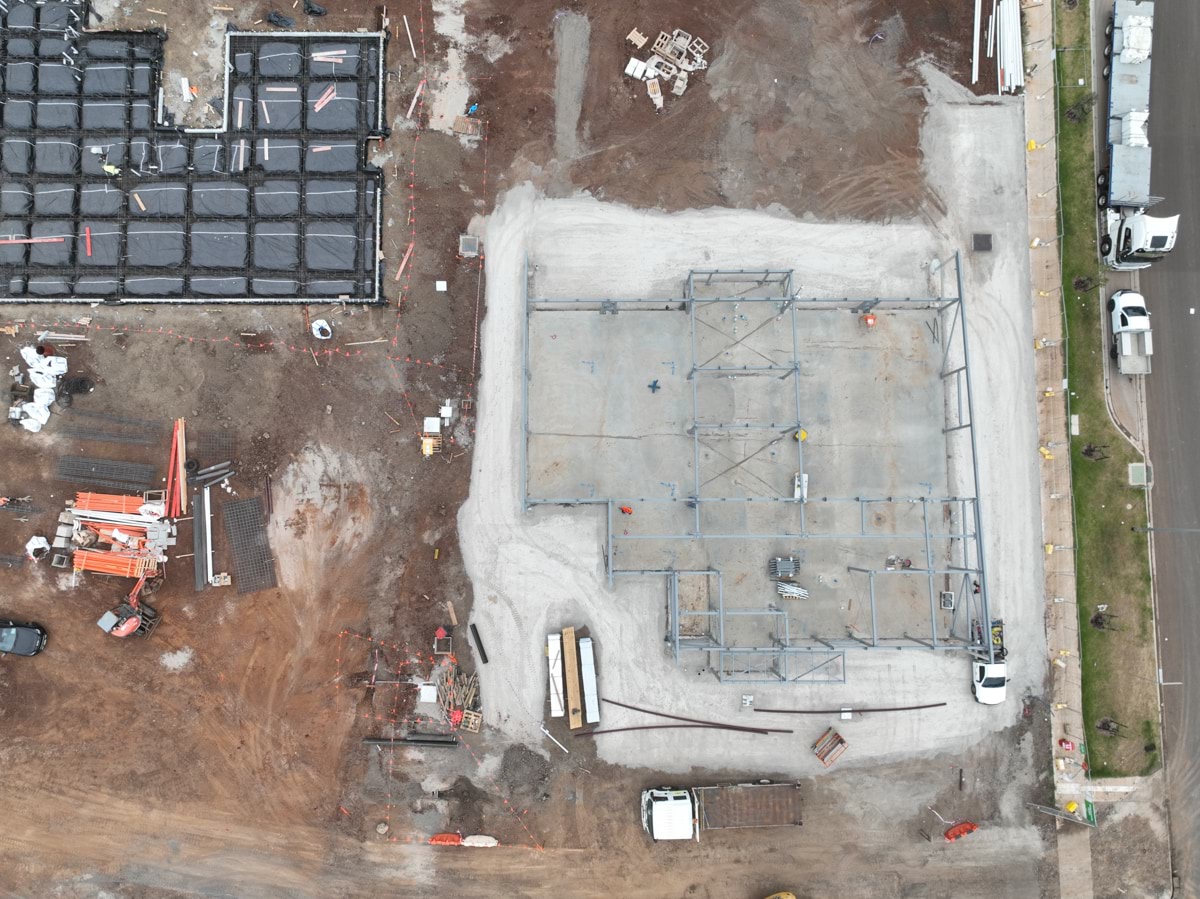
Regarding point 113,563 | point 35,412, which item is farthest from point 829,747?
point 35,412

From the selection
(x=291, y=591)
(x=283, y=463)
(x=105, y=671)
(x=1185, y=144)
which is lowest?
(x=105, y=671)

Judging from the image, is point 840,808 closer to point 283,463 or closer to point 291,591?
point 291,591

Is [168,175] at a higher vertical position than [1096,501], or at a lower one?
higher

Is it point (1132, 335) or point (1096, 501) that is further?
point (1096, 501)

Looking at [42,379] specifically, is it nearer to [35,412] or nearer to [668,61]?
[35,412]

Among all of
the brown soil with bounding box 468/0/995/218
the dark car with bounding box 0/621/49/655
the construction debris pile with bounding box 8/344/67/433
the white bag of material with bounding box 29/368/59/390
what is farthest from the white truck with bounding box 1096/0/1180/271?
the dark car with bounding box 0/621/49/655

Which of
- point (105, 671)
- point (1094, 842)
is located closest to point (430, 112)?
point (105, 671)

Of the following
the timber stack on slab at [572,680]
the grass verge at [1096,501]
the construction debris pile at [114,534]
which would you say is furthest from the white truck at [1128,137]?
the construction debris pile at [114,534]
